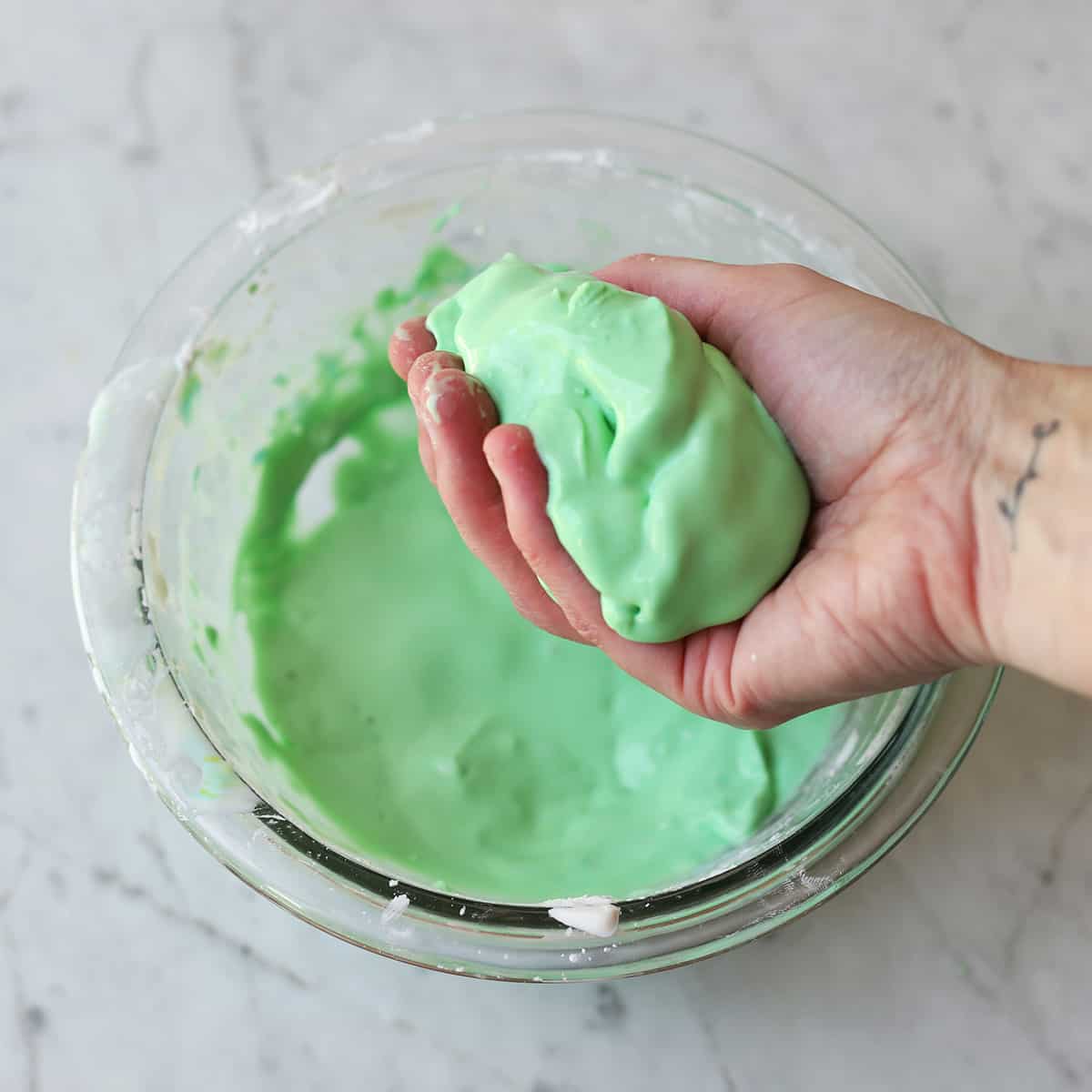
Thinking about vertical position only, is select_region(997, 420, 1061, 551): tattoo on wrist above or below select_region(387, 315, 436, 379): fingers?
below

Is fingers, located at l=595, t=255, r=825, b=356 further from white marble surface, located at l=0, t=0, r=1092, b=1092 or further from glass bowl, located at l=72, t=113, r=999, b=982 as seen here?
white marble surface, located at l=0, t=0, r=1092, b=1092

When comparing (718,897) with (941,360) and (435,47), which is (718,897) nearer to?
(941,360)

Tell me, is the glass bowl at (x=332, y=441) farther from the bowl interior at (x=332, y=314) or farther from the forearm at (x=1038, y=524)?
the forearm at (x=1038, y=524)

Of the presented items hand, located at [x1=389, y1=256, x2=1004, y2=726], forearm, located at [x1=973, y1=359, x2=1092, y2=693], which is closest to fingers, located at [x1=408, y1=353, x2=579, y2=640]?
hand, located at [x1=389, y1=256, x2=1004, y2=726]

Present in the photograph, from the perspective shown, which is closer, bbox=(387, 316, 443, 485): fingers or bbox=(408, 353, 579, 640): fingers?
bbox=(408, 353, 579, 640): fingers

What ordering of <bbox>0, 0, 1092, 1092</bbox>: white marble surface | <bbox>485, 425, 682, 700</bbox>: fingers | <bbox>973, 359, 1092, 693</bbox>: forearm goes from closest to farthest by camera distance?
<bbox>973, 359, 1092, 693</bbox>: forearm
<bbox>485, 425, 682, 700</bbox>: fingers
<bbox>0, 0, 1092, 1092</bbox>: white marble surface

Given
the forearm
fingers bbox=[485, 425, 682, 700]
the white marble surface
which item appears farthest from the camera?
the white marble surface

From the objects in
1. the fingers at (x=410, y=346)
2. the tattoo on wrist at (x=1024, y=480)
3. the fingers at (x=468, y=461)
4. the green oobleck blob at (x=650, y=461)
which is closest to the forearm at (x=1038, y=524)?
the tattoo on wrist at (x=1024, y=480)
